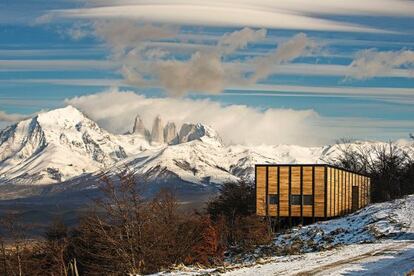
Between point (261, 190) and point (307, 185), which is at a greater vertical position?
point (307, 185)

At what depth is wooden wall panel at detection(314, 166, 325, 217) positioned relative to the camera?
75.3m

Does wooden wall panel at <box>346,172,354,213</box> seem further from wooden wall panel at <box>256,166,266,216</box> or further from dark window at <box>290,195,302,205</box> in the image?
wooden wall panel at <box>256,166,266,216</box>

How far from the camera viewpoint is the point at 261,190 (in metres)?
76.3

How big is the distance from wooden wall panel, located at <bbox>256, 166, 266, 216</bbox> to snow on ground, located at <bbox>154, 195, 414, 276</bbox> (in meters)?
14.7

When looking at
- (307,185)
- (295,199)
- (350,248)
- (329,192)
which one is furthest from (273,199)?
(350,248)

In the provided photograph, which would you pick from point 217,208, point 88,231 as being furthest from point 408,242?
point 217,208

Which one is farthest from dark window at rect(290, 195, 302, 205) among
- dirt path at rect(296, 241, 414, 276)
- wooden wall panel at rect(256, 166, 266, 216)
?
dirt path at rect(296, 241, 414, 276)

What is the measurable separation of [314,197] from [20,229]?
31769 mm

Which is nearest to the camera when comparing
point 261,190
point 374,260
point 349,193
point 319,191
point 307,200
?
point 374,260

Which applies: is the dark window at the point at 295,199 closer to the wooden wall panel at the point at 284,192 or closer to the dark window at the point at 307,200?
the wooden wall panel at the point at 284,192

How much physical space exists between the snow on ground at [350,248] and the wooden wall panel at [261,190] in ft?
48.2

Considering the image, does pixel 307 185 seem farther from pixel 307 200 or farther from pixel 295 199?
pixel 295 199

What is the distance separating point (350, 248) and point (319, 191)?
35.5 meters

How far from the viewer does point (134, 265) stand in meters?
39.3
